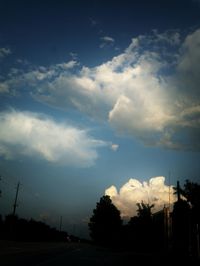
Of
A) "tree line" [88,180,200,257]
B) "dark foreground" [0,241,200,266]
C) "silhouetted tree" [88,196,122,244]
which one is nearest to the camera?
"dark foreground" [0,241,200,266]

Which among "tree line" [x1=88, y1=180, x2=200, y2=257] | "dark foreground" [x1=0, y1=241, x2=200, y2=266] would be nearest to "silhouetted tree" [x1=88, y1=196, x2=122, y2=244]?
"tree line" [x1=88, y1=180, x2=200, y2=257]

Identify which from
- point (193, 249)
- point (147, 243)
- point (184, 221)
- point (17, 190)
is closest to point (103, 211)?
point (17, 190)

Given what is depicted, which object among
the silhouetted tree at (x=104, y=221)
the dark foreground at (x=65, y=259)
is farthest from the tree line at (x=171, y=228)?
the silhouetted tree at (x=104, y=221)

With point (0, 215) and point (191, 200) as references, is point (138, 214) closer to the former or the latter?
point (191, 200)

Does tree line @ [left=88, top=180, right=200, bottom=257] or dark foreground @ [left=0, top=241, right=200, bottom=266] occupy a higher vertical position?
tree line @ [left=88, top=180, right=200, bottom=257]

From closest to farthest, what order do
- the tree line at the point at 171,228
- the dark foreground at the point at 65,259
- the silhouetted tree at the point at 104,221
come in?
the dark foreground at the point at 65,259, the tree line at the point at 171,228, the silhouetted tree at the point at 104,221

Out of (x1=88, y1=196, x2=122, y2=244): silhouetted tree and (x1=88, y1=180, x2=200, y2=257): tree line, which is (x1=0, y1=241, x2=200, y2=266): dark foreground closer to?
(x1=88, y1=180, x2=200, y2=257): tree line

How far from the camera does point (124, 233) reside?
252ft

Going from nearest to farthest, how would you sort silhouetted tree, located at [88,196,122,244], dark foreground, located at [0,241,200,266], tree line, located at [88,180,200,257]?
1. dark foreground, located at [0,241,200,266]
2. tree line, located at [88,180,200,257]
3. silhouetted tree, located at [88,196,122,244]

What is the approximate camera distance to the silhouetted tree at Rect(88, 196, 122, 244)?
349 feet

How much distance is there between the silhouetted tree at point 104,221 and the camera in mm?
106250

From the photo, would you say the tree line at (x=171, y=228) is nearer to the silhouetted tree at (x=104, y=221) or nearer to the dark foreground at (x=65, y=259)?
the dark foreground at (x=65, y=259)

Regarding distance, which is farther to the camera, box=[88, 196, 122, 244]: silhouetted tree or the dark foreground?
box=[88, 196, 122, 244]: silhouetted tree

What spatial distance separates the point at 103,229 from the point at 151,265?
277 ft
